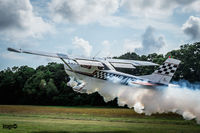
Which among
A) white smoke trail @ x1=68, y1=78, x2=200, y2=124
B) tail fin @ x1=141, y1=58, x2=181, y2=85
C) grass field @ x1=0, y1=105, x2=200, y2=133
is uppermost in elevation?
tail fin @ x1=141, y1=58, x2=181, y2=85

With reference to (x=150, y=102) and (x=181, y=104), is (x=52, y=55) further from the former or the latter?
(x=181, y=104)

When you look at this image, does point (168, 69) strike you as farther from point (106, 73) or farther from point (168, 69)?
point (106, 73)

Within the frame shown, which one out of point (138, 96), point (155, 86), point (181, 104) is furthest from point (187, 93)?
point (138, 96)

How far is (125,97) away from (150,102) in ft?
5.44

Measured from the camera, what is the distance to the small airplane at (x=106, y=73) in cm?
1597

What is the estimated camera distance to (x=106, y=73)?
18188mm

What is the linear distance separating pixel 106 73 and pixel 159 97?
4028 mm

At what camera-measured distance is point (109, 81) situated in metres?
17.9

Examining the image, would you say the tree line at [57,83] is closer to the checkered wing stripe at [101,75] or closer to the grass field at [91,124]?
the grass field at [91,124]

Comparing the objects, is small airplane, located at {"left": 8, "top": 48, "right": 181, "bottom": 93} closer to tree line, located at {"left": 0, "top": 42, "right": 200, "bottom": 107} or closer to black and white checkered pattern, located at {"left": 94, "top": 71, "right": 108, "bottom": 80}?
black and white checkered pattern, located at {"left": 94, "top": 71, "right": 108, "bottom": 80}

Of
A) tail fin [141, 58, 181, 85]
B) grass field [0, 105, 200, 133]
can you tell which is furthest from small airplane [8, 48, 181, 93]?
grass field [0, 105, 200, 133]

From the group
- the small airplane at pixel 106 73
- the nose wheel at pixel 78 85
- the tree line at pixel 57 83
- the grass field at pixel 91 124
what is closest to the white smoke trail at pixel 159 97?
the small airplane at pixel 106 73

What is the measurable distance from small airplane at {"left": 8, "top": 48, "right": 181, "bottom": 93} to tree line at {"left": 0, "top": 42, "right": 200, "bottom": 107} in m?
25.8

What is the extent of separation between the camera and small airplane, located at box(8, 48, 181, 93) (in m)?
16.0
